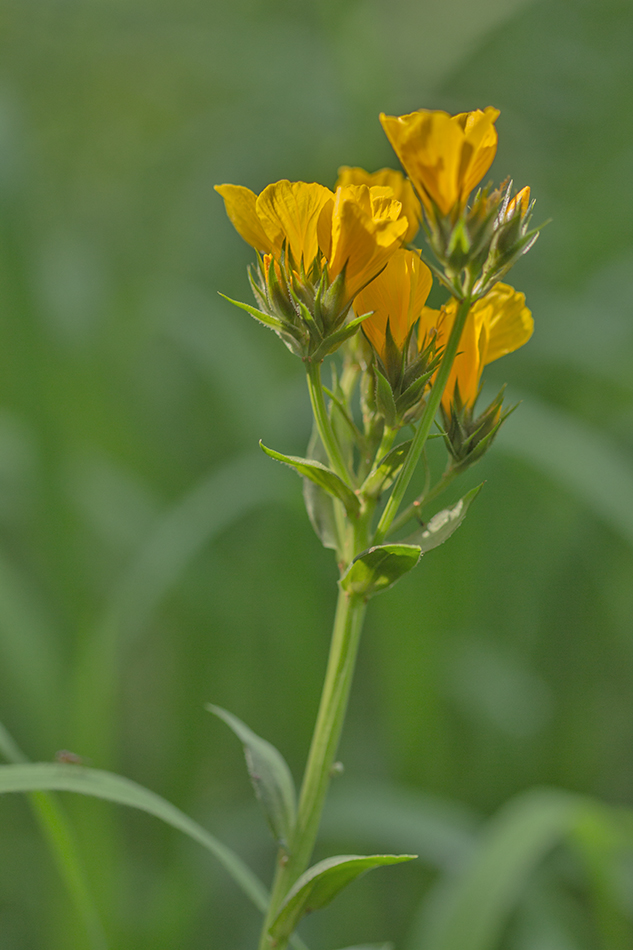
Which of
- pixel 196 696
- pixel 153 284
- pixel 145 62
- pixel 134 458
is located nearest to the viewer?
pixel 196 696

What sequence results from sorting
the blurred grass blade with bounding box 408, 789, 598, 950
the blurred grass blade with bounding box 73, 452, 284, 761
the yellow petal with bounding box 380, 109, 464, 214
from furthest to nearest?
the blurred grass blade with bounding box 73, 452, 284, 761
the blurred grass blade with bounding box 408, 789, 598, 950
the yellow petal with bounding box 380, 109, 464, 214

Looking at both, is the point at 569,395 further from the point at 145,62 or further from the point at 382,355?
the point at 145,62

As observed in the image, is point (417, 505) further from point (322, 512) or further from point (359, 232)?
point (359, 232)

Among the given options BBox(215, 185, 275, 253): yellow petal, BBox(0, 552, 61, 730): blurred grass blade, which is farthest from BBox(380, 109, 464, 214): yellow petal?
BBox(0, 552, 61, 730): blurred grass blade

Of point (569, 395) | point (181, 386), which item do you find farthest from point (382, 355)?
point (181, 386)

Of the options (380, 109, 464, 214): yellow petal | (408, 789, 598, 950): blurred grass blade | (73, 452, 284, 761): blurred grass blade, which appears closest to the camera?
(380, 109, 464, 214): yellow petal

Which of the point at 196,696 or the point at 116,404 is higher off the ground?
the point at 116,404

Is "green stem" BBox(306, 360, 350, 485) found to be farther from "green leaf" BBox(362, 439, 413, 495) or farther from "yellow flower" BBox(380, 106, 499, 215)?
"yellow flower" BBox(380, 106, 499, 215)
